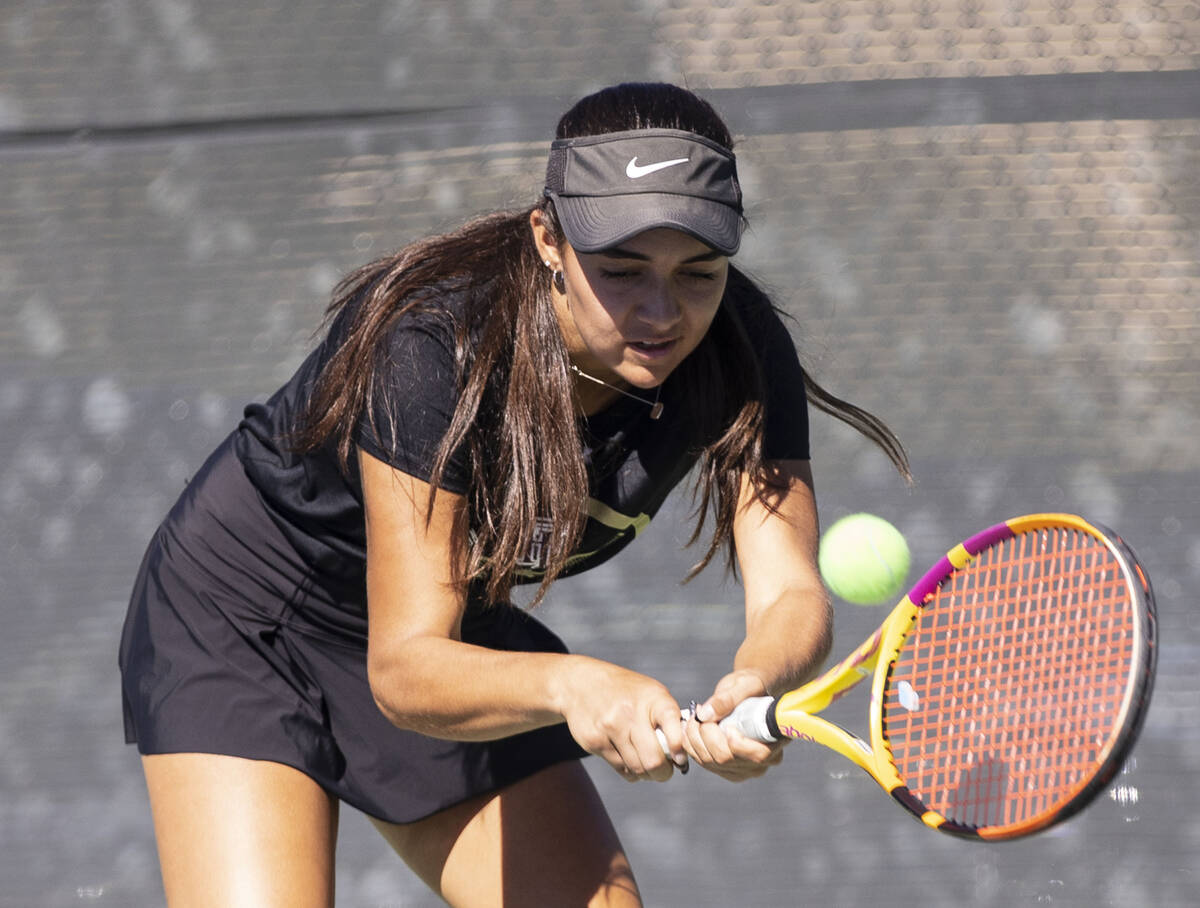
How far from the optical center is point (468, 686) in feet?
4.24

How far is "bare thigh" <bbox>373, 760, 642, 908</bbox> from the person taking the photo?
5.42 ft

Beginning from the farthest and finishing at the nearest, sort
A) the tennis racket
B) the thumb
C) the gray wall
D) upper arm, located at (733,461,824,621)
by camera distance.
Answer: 1. the gray wall
2. upper arm, located at (733,461,824,621)
3. the thumb
4. the tennis racket

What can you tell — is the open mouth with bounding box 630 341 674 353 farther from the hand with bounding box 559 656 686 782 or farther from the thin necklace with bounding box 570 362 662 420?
the hand with bounding box 559 656 686 782

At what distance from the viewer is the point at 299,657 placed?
170 centimetres

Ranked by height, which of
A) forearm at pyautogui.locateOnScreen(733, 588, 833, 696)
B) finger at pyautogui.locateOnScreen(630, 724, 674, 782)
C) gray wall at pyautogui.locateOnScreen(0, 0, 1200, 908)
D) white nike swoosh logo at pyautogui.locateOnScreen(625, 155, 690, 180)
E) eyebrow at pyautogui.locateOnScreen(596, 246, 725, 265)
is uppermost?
white nike swoosh logo at pyautogui.locateOnScreen(625, 155, 690, 180)

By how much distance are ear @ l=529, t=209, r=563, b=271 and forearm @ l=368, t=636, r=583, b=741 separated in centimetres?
39

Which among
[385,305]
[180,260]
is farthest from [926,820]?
[180,260]

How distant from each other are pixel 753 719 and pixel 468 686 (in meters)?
0.25

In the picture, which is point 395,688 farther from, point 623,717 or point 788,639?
point 788,639

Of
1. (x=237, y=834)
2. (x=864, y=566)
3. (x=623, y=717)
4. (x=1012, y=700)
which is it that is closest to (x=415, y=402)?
(x=623, y=717)

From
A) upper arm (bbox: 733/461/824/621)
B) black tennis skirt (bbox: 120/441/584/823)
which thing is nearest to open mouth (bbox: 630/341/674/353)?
upper arm (bbox: 733/461/824/621)

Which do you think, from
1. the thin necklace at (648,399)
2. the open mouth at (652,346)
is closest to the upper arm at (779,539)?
the thin necklace at (648,399)

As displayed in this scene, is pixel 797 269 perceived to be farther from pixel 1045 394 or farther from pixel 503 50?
pixel 503 50

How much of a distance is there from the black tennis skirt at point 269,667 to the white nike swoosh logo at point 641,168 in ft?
1.90
